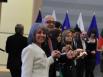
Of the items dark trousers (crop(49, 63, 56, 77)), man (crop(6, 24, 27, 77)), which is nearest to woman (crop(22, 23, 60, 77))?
dark trousers (crop(49, 63, 56, 77))

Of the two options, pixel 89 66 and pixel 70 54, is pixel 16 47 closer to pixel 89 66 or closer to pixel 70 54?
pixel 70 54

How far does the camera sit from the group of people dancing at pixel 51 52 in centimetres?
443

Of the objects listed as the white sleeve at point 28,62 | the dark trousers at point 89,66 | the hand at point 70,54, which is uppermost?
the white sleeve at point 28,62

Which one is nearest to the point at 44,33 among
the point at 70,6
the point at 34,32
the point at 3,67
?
the point at 34,32

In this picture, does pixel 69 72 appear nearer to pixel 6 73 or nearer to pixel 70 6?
pixel 6 73

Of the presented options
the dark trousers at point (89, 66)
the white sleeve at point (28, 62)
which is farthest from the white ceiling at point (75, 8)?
the white sleeve at point (28, 62)

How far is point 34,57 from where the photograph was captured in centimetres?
442

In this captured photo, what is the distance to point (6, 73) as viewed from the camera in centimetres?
1293

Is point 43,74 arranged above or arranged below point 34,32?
below

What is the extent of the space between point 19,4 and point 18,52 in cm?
646

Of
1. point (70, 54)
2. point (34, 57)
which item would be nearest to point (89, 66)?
point (70, 54)

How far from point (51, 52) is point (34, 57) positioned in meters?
1.43

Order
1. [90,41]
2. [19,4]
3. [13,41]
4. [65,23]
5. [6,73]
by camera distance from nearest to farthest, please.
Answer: [13,41] < [90,41] < [6,73] < [65,23] < [19,4]

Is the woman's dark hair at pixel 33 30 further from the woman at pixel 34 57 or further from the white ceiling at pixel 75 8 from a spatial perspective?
the white ceiling at pixel 75 8
